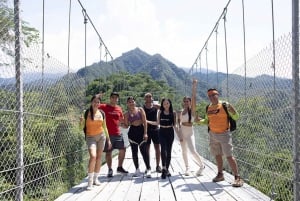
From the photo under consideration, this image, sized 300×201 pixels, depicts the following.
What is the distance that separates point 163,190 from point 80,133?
76.1 inches

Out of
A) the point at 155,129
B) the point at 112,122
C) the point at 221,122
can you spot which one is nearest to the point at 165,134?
the point at 155,129

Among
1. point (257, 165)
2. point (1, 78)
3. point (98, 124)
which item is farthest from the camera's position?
point (98, 124)

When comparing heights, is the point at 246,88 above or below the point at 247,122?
above

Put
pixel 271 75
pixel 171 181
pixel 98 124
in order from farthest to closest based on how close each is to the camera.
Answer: pixel 171 181
pixel 98 124
pixel 271 75

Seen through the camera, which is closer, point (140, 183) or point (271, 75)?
point (271, 75)

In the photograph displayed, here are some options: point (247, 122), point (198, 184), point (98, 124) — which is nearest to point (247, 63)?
point (247, 122)

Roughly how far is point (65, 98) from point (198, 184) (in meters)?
2.08

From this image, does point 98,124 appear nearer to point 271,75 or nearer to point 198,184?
point 198,184

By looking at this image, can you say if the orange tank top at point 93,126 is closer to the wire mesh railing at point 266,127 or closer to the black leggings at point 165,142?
Result: the black leggings at point 165,142

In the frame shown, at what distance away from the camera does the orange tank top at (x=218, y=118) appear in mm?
5344

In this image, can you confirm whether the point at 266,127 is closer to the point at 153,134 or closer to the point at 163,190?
the point at 163,190

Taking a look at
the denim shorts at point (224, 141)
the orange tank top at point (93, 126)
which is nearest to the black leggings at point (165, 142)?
the denim shorts at point (224, 141)

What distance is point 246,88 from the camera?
5496 mm

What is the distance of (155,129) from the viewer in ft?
21.3
